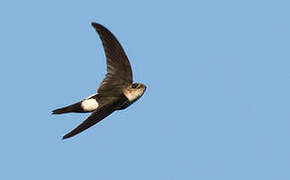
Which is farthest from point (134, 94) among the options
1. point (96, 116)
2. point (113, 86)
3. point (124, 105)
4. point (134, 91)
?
point (96, 116)

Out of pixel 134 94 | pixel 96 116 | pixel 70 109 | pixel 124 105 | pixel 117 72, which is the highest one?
pixel 117 72

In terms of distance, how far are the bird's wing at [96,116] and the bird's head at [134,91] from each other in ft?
0.87

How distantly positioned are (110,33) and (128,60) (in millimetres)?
586

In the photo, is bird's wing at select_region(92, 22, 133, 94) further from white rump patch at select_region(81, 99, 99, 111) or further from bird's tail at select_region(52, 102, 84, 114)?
bird's tail at select_region(52, 102, 84, 114)

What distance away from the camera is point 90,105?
1092 cm

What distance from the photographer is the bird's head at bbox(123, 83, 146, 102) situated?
1088 cm

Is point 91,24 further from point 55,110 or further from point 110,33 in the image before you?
point 55,110

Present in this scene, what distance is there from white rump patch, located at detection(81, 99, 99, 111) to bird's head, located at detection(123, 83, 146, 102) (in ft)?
1.70

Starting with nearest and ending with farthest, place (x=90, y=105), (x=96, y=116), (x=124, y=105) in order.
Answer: (x=96, y=116), (x=124, y=105), (x=90, y=105)

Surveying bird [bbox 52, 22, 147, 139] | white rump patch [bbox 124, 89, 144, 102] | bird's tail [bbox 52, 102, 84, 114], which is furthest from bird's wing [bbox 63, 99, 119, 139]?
bird's tail [bbox 52, 102, 84, 114]

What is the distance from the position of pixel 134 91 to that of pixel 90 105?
765mm

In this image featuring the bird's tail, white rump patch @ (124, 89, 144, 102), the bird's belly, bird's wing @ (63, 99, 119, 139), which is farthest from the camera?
the bird's tail

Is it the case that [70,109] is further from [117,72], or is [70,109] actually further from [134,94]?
[134,94]

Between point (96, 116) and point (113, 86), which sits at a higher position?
point (113, 86)
